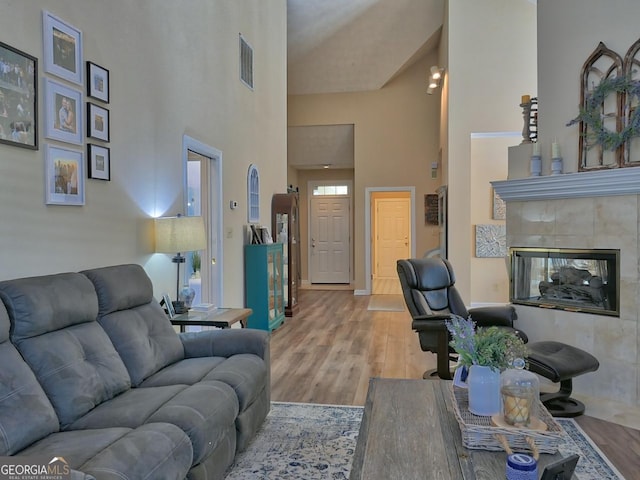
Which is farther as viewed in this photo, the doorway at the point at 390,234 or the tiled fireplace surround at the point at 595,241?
the doorway at the point at 390,234

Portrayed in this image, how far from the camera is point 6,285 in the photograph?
1.86m

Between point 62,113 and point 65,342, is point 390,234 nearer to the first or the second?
point 62,113

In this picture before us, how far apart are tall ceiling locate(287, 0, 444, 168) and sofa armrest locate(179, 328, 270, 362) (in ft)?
18.7

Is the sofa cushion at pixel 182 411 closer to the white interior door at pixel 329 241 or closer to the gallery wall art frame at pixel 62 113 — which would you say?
the gallery wall art frame at pixel 62 113

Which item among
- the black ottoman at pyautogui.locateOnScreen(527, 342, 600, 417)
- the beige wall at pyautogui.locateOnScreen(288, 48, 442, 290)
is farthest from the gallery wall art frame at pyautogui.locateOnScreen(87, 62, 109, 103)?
the beige wall at pyautogui.locateOnScreen(288, 48, 442, 290)

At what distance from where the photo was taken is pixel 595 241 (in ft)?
11.4

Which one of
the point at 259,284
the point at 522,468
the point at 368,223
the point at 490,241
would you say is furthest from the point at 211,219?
the point at 368,223

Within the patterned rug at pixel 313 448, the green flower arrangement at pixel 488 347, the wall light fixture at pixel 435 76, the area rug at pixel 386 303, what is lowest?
the area rug at pixel 386 303

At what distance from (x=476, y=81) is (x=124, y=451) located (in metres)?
→ 6.37

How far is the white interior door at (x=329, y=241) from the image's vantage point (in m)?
10.0

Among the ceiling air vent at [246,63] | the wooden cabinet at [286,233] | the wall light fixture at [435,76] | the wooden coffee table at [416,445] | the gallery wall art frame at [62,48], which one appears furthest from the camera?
the wall light fixture at [435,76]

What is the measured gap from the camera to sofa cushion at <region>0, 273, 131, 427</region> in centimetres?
184

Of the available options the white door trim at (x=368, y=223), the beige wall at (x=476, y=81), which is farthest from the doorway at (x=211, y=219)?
the white door trim at (x=368, y=223)

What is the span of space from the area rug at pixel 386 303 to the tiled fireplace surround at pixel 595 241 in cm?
330
